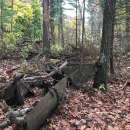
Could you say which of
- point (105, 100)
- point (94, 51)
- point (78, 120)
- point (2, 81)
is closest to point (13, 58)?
point (94, 51)

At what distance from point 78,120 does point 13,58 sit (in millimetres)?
7661

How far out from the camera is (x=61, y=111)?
5.09 m

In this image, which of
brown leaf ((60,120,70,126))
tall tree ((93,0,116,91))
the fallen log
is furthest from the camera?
tall tree ((93,0,116,91))

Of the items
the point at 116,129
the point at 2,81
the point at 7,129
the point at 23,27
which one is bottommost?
the point at 116,129

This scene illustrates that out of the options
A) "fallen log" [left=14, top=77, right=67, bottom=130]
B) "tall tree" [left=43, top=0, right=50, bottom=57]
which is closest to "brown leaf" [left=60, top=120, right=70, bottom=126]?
"fallen log" [left=14, top=77, right=67, bottom=130]

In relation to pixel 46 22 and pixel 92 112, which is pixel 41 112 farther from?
pixel 46 22

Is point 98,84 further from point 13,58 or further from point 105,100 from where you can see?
point 13,58

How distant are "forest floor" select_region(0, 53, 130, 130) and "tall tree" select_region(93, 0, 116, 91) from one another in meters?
0.44

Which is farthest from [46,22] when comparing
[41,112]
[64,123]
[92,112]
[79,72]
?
[41,112]

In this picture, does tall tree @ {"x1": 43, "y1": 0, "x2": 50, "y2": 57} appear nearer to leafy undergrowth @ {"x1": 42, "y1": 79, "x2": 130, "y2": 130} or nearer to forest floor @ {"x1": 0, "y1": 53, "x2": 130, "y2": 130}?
forest floor @ {"x1": 0, "y1": 53, "x2": 130, "y2": 130}

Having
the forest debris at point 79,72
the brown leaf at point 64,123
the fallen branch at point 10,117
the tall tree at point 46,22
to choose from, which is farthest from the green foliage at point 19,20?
the fallen branch at point 10,117

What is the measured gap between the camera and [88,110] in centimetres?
549

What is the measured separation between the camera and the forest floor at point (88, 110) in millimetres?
4590

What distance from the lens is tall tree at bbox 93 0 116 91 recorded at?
6840 mm
